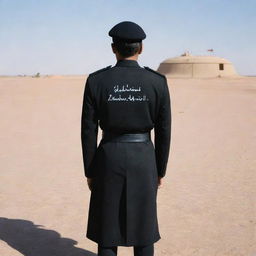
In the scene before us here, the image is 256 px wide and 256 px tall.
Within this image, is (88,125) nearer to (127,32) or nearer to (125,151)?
(125,151)

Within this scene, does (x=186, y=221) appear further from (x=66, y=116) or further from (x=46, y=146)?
(x=66, y=116)

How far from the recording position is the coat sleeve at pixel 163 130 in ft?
8.57

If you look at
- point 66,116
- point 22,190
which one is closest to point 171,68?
point 66,116

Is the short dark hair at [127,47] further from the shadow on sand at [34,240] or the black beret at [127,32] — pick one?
the shadow on sand at [34,240]

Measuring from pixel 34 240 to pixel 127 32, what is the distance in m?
2.41

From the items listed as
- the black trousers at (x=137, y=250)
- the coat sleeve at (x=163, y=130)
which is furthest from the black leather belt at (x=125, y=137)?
the black trousers at (x=137, y=250)

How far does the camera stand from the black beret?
248cm

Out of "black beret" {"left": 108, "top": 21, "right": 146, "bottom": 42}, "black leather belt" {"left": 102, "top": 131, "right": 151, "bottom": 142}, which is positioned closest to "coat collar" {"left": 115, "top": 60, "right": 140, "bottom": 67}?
"black beret" {"left": 108, "top": 21, "right": 146, "bottom": 42}

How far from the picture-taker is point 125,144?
8.62 ft

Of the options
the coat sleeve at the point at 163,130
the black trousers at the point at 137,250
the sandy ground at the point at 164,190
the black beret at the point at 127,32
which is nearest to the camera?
the black beret at the point at 127,32

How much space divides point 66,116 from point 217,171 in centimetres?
771

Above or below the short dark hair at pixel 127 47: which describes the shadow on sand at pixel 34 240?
below

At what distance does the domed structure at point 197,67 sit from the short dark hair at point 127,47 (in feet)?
136

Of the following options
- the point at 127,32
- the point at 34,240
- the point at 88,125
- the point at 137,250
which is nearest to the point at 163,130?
the point at 88,125
